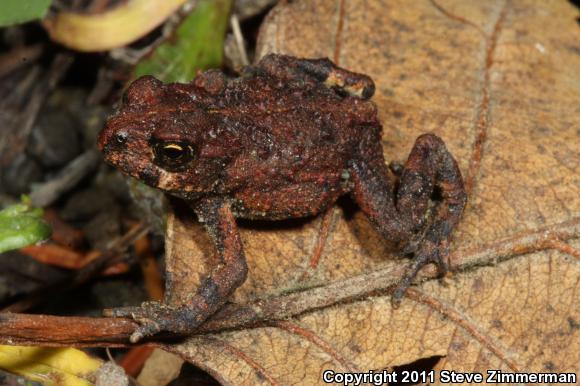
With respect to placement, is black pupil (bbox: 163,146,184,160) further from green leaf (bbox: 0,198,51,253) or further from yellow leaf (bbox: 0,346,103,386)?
yellow leaf (bbox: 0,346,103,386)

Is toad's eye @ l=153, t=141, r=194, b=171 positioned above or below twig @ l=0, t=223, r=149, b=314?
above

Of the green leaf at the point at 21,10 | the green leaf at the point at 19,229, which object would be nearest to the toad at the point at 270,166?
the green leaf at the point at 19,229

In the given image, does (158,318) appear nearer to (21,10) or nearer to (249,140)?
(249,140)

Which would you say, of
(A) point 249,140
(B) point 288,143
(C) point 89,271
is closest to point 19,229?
(C) point 89,271

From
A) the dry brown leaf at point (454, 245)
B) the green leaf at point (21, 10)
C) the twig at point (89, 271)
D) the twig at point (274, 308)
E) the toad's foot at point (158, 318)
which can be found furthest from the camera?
the twig at point (89, 271)

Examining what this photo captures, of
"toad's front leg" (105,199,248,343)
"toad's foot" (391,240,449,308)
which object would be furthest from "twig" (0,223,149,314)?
"toad's foot" (391,240,449,308)

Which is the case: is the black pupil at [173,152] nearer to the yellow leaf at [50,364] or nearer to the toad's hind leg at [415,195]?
the toad's hind leg at [415,195]
